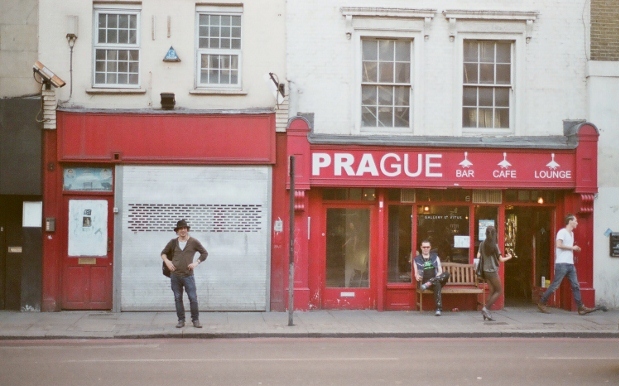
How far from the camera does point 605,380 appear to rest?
9.29 meters

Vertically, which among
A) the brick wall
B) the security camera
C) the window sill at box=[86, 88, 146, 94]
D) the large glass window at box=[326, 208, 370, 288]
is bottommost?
the large glass window at box=[326, 208, 370, 288]

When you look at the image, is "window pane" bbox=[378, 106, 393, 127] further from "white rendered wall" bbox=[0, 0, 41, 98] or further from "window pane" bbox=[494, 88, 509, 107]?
"white rendered wall" bbox=[0, 0, 41, 98]

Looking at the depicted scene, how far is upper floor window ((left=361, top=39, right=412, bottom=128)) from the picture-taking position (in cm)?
1623

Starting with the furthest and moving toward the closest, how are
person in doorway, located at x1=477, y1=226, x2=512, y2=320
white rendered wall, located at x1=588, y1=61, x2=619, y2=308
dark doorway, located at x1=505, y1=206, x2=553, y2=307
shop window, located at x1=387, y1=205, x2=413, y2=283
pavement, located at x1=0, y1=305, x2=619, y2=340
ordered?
dark doorway, located at x1=505, y1=206, x2=553, y2=307
white rendered wall, located at x1=588, y1=61, x2=619, y2=308
shop window, located at x1=387, y1=205, x2=413, y2=283
person in doorway, located at x1=477, y1=226, x2=512, y2=320
pavement, located at x1=0, y1=305, x2=619, y2=340

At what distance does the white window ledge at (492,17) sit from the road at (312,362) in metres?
6.86

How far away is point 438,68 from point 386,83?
1.16 meters

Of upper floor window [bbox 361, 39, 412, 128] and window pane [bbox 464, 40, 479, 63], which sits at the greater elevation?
window pane [bbox 464, 40, 479, 63]

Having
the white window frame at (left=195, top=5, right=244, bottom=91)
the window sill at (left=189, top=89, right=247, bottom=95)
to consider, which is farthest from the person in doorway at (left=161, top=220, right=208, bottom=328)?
the white window frame at (left=195, top=5, right=244, bottom=91)

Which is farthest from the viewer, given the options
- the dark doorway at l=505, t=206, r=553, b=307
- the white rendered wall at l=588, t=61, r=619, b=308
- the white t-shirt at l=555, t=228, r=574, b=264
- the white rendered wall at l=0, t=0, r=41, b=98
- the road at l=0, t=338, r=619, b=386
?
the dark doorway at l=505, t=206, r=553, b=307

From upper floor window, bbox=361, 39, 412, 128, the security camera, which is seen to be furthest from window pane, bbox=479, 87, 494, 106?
the security camera

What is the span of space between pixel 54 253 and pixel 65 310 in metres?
1.20

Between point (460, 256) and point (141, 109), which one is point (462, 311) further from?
point (141, 109)

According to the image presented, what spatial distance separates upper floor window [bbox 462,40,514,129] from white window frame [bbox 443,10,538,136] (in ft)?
0.51

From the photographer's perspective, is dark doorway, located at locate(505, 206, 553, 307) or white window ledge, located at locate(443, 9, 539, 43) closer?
white window ledge, located at locate(443, 9, 539, 43)
